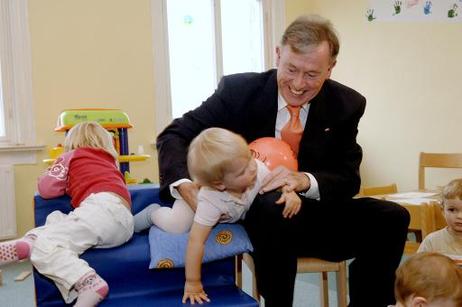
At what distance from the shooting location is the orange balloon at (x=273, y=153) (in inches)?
55.2

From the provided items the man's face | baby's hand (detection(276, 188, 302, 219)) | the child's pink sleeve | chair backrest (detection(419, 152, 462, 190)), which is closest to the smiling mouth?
the man's face

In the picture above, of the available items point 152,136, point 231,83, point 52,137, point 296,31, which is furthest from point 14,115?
point 296,31

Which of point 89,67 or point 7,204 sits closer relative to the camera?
point 7,204

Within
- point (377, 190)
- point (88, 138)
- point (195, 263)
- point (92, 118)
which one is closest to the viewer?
point (195, 263)

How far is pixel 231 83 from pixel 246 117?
0.12 metres

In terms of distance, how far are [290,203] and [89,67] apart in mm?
2599

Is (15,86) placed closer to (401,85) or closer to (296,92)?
(296,92)

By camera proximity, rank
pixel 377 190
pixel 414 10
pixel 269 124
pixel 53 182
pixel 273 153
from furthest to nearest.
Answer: pixel 414 10 → pixel 377 190 → pixel 53 182 → pixel 269 124 → pixel 273 153

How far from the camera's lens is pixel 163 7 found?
3.71m

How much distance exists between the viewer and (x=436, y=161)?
10.6 ft

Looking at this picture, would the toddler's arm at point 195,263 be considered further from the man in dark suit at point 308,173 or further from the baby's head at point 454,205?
the baby's head at point 454,205

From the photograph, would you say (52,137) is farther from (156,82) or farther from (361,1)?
(361,1)

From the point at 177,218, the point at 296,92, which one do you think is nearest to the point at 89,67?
the point at 177,218

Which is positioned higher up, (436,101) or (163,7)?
(163,7)
